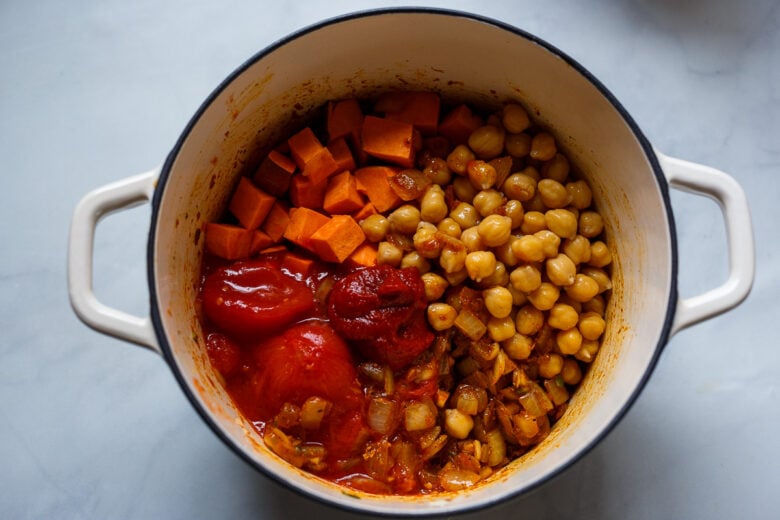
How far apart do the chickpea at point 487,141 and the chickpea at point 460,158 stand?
0.08ft

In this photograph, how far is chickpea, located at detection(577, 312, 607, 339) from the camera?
2189 mm

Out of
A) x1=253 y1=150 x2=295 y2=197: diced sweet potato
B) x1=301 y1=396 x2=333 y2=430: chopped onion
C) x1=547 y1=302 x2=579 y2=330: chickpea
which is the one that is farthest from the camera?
x1=253 y1=150 x2=295 y2=197: diced sweet potato

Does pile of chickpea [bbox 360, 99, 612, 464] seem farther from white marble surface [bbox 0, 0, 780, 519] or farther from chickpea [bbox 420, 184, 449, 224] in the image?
white marble surface [bbox 0, 0, 780, 519]

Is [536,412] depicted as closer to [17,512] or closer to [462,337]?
[462,337]

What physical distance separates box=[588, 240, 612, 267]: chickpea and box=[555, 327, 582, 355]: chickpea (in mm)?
204

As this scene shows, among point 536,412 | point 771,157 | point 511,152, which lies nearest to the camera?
point 536,412

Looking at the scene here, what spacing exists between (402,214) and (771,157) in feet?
4.08

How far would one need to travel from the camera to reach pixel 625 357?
204 cm

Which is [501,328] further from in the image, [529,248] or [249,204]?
[249,204]

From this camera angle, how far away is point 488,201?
7.30 ft

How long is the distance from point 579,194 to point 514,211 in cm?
21

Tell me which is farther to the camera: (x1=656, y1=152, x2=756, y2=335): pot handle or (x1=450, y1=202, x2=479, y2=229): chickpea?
(x1=450, y1=202, x2=479, y2=229): chickpea

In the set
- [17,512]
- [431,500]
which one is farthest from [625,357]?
[17,512]

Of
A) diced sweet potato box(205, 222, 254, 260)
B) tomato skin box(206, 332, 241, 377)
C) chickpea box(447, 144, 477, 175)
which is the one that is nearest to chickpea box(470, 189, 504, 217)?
chickpea box(447, 144, 477, 175)
